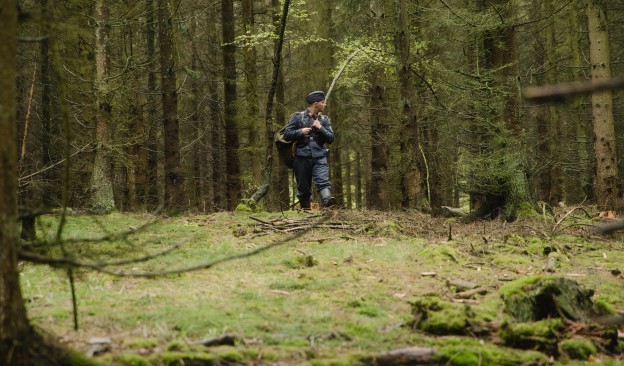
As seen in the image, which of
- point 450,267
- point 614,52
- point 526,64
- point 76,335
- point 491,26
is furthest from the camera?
point 526,64

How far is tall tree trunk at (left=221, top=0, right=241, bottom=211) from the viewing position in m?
17.0

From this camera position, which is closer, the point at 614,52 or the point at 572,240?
the point at 572,240

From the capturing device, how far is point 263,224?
8.30 m

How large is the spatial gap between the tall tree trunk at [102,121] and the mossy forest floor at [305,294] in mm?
3693

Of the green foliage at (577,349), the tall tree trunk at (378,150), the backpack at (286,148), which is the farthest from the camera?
the tall tree trunk at (378,150)

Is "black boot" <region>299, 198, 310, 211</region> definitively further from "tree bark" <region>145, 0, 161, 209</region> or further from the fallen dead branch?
"tree bark" <region>145, 0, 161, 209</region>

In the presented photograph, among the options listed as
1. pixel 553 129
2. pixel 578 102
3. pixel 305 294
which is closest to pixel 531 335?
pixel 305 294

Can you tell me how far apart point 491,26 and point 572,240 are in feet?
13.7

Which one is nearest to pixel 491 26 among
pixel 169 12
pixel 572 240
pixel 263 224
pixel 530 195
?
pixel 530 195

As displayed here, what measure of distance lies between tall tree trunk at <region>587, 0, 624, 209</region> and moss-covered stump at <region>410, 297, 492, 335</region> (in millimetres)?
8619

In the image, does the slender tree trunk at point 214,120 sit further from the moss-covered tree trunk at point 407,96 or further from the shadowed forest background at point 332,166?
the moss-covered tree trunk at point 407,96

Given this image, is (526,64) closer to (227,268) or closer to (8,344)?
(227,268)

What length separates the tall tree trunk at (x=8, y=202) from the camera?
7.63 feet

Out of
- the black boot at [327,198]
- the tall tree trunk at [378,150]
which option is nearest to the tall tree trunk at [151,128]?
the tall tree trunk at [378,150]
